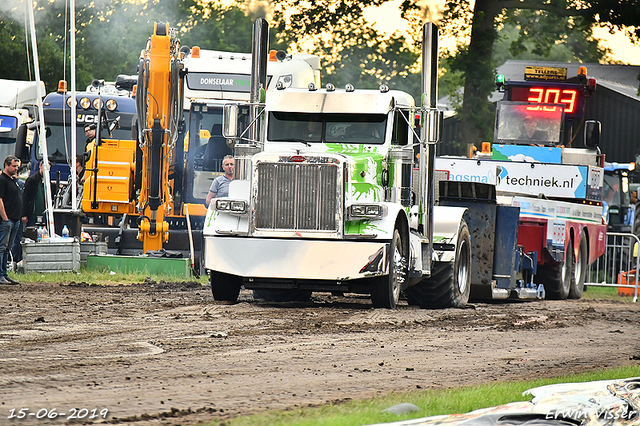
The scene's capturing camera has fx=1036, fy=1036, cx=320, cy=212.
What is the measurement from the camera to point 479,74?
1205 inches

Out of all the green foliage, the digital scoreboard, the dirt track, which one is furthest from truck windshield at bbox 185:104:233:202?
the green foliage

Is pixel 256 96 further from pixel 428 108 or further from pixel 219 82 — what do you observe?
pixel 219 82

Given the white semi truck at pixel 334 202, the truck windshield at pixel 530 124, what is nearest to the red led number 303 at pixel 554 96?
the truck windshield at pixel 530 124

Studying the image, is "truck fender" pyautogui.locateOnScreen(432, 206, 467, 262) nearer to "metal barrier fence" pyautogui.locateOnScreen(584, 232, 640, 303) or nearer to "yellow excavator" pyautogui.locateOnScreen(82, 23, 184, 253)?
"yellow excavator" pyautogui.locateOnScreen(82, 23, 184, 253)

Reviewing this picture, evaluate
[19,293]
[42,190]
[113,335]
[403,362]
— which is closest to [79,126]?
[42,190]

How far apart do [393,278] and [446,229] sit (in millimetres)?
2007

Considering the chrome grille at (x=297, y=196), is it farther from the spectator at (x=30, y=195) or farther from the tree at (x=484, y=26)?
the tree at (x=484, y=26)

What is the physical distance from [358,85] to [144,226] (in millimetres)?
49689

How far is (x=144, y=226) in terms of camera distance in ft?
59.0

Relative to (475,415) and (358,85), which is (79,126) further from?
(358,85)

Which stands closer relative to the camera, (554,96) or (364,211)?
(364,211)

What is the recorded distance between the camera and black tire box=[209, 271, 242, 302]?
43.2ft

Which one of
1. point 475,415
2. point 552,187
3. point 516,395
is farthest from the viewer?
point 552,187

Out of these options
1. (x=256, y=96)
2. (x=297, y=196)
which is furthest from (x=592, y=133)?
(x=297, y=196)
